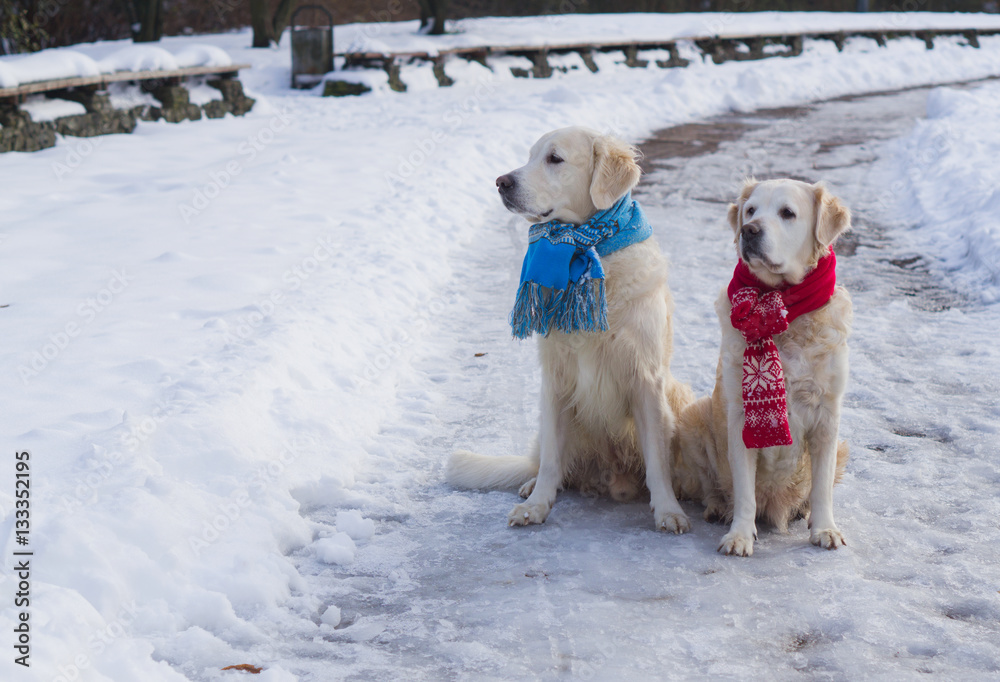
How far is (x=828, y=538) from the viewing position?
3.21 metres

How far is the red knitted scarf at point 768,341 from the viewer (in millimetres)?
3061

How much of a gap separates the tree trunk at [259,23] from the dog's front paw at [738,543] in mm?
17861

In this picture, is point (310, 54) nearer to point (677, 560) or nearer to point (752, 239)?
point (752, 239)

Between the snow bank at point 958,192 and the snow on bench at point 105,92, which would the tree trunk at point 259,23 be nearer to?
the snow on bench at point 105,92

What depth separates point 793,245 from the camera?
10.4 feet

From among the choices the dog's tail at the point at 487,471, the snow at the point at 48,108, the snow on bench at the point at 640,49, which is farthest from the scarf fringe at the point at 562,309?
the snow on bench at the point at 640,49

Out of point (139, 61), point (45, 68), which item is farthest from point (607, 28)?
point (45, 68)

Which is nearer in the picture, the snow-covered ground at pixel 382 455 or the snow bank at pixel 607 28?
the snow-covered ground at pixel 382 455

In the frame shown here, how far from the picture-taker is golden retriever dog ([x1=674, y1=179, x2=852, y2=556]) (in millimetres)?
3117

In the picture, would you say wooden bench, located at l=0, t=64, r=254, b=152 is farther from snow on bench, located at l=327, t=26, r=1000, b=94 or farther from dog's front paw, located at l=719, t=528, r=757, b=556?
dog's front paw, located at l=719, t=528, r=757, b=556

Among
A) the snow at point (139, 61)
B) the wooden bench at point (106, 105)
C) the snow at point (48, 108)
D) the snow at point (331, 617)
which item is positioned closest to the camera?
the snow at point (331, 617)

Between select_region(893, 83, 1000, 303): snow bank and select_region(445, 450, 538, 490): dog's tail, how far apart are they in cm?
378

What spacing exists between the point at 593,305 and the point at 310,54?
43.0 feet

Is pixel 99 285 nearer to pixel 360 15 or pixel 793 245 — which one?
pixel 793 245
